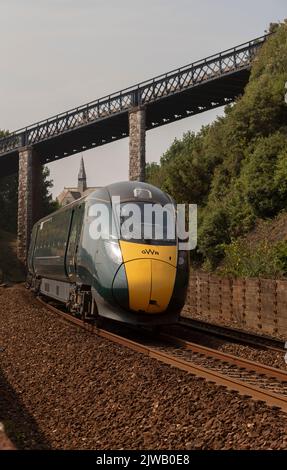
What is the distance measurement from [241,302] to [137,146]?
23161mm

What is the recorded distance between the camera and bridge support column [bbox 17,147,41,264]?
4859cm

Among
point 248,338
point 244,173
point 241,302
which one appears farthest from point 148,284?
point 244,173

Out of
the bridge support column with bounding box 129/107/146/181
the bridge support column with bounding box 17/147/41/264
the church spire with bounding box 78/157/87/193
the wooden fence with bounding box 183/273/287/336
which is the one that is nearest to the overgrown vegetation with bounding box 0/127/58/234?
the bridge support column with bounding box 17/147/41/264

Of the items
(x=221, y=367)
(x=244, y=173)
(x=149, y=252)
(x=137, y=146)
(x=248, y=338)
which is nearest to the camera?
(x=221, y=367)

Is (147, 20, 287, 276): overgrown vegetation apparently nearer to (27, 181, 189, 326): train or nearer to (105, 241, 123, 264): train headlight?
(27, 181, 189, 326): train

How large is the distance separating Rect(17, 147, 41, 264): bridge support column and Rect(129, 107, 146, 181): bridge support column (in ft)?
41.1

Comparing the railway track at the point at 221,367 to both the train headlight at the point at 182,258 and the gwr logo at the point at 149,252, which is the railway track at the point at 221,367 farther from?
the gwr logo at the point at 149,252

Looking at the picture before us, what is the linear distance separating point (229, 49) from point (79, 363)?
32.7m

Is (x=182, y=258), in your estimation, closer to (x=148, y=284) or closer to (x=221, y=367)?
(x=148, y=284)

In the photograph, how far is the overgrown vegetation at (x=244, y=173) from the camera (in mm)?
25781

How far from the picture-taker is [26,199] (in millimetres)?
48906

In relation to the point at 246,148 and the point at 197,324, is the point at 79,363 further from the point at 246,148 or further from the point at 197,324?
the point at 246,148

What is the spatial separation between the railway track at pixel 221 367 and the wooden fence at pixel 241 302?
4226mm
